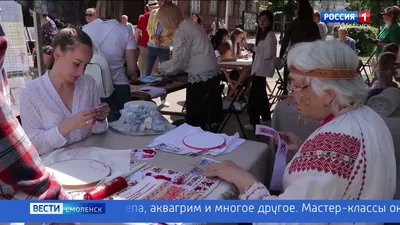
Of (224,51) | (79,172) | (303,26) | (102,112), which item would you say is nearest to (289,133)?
(102,112)

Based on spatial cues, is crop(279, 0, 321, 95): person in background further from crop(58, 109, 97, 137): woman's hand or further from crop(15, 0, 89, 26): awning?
crop(58, 109, 97, 137): woman's hand

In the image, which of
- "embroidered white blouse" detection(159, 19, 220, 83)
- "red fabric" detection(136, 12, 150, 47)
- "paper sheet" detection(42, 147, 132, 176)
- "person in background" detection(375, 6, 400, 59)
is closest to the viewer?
"paper sheet" detection(42, 147, 132, 176)

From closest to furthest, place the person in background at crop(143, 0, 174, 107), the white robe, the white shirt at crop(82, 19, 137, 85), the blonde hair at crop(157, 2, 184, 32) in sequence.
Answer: the white robe
the white shirt at crop(82, 19, 137, 85)
the blonde hair at crop(157, 2, 184, 32)
the person in background at crop(143, 0, 174, 107)

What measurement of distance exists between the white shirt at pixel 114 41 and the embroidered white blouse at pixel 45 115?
4.52 feet

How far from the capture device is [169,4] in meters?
4.01

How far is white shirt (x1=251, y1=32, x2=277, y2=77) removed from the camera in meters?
5.14

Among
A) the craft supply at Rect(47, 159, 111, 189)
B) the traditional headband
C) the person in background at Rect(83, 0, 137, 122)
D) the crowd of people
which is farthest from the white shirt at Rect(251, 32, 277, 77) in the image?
the craft supply at Rect(47, 159, 111, 189)

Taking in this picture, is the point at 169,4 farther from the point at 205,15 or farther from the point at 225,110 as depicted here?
the point at 205,15

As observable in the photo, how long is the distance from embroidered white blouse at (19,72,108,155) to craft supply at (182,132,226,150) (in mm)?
539

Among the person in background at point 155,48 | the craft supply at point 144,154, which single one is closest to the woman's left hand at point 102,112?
the craft supply at point 144,154

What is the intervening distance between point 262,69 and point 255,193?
400cm

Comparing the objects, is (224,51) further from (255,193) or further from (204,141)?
(255,193)

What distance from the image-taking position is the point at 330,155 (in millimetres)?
1190

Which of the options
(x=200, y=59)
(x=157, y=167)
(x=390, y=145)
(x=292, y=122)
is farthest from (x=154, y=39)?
(x=390, y=145)
